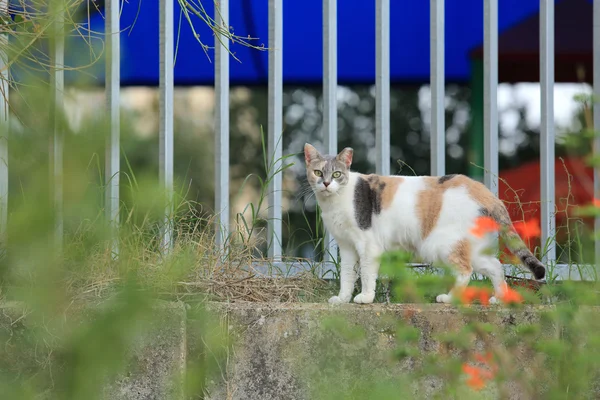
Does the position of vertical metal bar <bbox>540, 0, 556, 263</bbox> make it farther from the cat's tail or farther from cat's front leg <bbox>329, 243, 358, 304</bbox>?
cat's front leg <bbox>329, 243, 358, 304</bbox>

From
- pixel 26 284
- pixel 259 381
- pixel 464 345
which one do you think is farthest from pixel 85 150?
pixel 259 381

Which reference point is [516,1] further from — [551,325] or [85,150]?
[85,150]

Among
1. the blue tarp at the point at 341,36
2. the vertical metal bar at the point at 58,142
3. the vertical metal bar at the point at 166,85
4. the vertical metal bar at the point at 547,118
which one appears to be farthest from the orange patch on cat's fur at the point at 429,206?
the blue tarp at the point at 341,36

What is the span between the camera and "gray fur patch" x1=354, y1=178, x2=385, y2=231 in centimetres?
266

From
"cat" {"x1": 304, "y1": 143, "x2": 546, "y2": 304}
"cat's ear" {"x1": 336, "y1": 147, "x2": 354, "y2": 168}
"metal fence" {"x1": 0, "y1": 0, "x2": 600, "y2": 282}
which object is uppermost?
"metal fence" {"x1": 0, "y1": 0, "x2": 600, "y2": 282}

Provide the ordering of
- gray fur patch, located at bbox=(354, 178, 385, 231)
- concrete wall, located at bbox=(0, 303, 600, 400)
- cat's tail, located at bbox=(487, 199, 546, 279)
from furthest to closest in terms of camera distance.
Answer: gray fur patch, located at bbox=(354, 178, 385, 231) → cat's tail, located at bbox=(487, 199, 546, 279) → concrete wall, located at bbox=(0, 303, 600, 400)

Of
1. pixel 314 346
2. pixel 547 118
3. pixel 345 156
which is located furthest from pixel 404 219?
pixel 547 118

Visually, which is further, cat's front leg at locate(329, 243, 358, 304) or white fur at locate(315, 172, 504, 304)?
cat's front leg at locate(329, 243, 358, 304)

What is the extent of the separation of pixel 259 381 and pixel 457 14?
3217 mm

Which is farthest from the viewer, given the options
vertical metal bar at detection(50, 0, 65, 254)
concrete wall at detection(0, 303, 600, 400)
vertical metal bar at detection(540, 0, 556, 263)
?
vertical metal bar at detection(540, 0, 556, 263)

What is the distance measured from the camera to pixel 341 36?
4996mm

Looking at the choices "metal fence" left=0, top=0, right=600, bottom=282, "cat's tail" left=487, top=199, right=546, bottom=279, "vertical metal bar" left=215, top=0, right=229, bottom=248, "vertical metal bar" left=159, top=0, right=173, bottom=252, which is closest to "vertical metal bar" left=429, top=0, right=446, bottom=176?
"metal fence" left=0, top=0, right=600, bottom=282

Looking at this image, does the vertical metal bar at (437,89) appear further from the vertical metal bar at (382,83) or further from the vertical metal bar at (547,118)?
the vertical metal bar at (547,118)

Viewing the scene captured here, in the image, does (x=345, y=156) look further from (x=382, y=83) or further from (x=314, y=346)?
(x=314, y=346)
